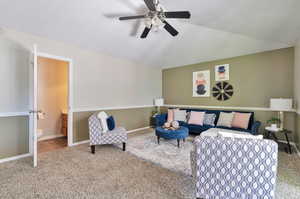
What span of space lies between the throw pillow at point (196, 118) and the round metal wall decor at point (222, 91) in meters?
0.83

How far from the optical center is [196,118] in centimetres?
480

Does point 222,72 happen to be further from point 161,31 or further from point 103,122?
point 103,122

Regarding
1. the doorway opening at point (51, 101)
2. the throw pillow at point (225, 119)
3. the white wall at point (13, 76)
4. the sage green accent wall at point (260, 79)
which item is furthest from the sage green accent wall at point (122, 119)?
the throw pillow at point (225, 119)

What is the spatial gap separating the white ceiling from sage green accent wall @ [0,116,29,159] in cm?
189

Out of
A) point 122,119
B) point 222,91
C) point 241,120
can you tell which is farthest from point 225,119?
point 122,119

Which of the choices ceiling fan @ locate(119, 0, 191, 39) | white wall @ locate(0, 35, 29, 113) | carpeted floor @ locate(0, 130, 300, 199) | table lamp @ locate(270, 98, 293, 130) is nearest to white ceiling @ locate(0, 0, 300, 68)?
ceiling fan @ locate(119, 0, 191, 39)

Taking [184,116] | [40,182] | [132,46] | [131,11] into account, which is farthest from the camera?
[184,116]

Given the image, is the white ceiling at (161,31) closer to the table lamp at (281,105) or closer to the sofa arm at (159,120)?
the table lamp at (281,105)

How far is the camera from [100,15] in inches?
125

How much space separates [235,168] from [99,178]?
75.3 inches

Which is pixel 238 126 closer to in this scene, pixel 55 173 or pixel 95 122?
pixel 95 122

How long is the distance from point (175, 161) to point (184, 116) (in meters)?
2.50

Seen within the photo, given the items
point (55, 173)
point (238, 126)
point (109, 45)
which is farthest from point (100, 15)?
point (238, 126)

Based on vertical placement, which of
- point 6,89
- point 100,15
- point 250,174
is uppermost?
point 100,15
